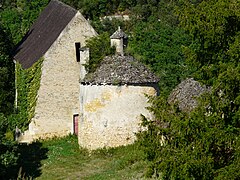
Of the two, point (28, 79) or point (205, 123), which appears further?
point (28, 79)

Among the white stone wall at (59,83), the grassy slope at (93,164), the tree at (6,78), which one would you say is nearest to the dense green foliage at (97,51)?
the white stone wall at (59,83)

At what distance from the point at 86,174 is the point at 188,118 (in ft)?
28.3

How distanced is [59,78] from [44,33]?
3225mm

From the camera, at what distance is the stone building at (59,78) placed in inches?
944

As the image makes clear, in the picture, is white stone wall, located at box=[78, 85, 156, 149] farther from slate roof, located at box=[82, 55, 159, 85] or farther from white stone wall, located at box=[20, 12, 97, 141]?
white stone wall, located at box=[20, 12, 97, 141]

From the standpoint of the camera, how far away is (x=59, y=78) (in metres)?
24.3

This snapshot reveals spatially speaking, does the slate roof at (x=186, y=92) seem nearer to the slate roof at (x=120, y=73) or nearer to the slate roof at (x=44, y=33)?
the slate roof at (x=120, y=73)

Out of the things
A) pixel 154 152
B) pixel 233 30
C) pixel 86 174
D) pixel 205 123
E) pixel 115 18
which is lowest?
pixel 86 174

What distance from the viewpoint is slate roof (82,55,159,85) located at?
20.3m

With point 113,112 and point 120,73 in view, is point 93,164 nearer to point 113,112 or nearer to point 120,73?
point 113,112

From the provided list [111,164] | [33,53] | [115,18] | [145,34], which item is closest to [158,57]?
[145,34]

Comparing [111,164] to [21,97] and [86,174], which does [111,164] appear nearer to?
[86,174]

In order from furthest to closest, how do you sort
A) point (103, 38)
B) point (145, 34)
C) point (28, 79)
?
point (145, 34)
point (28, 79)
point (103, 38)

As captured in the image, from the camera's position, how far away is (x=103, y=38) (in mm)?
22000
